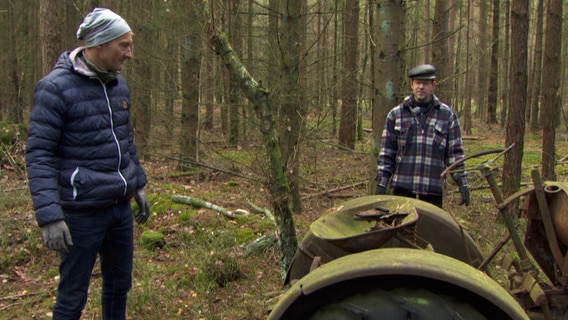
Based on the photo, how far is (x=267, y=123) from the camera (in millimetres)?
4328

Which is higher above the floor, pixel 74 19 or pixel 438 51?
pixel 74 19

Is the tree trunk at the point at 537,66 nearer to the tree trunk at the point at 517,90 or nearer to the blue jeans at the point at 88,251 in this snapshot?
the tree trunk at the point at 517,90

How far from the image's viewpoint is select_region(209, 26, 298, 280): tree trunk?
4.28 metres

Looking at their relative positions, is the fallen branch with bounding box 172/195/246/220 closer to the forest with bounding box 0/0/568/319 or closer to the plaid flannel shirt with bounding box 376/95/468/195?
the forest with bounding box 0/0/568/319

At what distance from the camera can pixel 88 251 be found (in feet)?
10.2

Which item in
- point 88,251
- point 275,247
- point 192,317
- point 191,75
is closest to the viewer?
point 88,251

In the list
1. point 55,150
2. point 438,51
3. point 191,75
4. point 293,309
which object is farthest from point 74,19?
point 293,309

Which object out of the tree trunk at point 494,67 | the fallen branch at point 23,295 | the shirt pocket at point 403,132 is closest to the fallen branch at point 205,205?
the fallen branch at point 23,295

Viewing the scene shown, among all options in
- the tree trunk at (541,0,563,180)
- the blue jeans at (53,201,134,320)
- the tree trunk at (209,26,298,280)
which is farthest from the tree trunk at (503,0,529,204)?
the blue jeans at (53,201,134,320)

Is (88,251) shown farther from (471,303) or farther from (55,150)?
(471,303)

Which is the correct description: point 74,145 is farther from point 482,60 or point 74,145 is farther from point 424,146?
point 482,60

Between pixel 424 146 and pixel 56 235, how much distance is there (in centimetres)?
310

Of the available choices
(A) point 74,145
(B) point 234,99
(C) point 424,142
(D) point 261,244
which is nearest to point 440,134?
(C) point 424,142

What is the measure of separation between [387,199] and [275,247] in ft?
8.59
